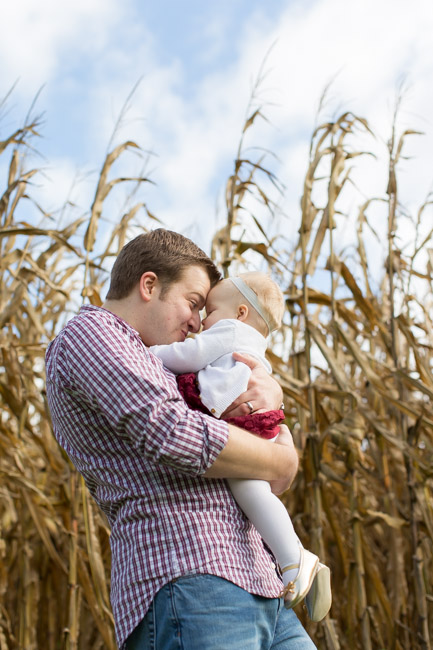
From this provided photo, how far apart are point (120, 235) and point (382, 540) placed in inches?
78.8

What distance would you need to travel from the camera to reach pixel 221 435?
3.90 ft

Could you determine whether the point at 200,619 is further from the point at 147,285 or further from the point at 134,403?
the point at 147,285

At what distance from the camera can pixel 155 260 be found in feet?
4.90

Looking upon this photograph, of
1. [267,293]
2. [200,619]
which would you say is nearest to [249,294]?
[267,293]

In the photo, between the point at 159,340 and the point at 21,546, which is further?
the point at 21,546

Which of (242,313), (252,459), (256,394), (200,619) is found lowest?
(200,619)

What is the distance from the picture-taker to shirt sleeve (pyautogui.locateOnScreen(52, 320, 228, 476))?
1152mm

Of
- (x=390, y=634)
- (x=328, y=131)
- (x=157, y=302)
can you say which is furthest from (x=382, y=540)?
(x=157, y=302)

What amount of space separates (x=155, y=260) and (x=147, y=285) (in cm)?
6

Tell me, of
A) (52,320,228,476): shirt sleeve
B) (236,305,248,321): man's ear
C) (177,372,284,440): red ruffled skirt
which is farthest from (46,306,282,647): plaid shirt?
(236,305,248,321): man's ear

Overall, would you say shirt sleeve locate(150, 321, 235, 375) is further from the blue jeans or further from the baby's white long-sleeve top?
the blue jeans

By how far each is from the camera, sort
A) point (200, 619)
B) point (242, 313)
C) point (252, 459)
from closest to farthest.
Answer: point (200, 619), point (252, 459), point (242, 313)

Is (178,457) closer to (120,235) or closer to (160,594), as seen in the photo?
(160,594)

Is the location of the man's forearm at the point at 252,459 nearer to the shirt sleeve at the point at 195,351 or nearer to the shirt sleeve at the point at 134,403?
the shirt sleeve at the point at 134,403
